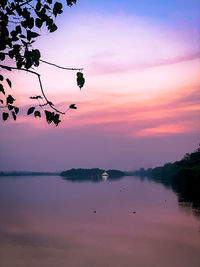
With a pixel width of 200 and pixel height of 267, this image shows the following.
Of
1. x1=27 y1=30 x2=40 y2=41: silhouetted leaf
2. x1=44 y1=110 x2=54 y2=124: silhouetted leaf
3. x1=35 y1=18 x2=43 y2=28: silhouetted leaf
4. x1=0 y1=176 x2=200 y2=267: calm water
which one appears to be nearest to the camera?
x1=27 y1=30 x2=40 y2=41: silhouetted leaf

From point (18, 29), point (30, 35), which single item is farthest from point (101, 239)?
point (30, 35)

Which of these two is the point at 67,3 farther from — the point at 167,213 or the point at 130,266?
the point at 167,213

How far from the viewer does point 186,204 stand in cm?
4709

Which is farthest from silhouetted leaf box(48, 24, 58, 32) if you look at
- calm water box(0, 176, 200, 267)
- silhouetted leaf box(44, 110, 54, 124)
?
calm water box(0, 176, 200, 267)

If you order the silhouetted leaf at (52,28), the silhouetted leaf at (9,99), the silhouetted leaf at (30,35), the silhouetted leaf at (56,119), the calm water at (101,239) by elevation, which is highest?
the silhouetted leaf at (52,28)

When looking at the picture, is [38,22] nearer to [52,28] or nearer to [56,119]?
[52,28]

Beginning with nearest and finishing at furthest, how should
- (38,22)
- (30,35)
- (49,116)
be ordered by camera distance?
(30,35), (38,22), (49,116)

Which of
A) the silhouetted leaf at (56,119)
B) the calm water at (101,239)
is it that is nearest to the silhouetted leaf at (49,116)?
the silhouetted leaf at (56,119)

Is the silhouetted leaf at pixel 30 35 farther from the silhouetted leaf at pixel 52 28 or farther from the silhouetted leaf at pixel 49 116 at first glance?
the silhouetted leaf at pixel 49 116

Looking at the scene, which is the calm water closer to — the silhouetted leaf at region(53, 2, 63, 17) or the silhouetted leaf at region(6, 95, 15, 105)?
the silhouetted leaf at region(6, 95, 15, 105)

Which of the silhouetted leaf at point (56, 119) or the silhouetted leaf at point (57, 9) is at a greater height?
the silhouetted leaf at point (57, 9)

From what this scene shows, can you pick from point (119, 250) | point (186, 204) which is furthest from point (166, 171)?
point (119, 250)

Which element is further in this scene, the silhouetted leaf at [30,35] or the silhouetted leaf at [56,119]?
the silhouetted leaf at [56,119]

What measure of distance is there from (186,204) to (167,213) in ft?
22.9
